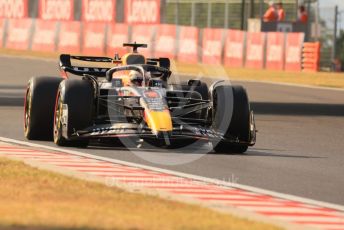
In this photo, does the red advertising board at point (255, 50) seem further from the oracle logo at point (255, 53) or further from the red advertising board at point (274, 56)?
the red advertising board at point (274, 56)

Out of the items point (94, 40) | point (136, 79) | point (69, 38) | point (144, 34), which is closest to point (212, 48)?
point (144, 34)

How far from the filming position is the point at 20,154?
14680 mm

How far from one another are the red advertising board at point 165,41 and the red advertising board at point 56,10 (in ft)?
27.0

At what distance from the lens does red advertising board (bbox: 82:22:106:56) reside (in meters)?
→ 49.1

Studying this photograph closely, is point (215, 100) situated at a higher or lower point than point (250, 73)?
higher

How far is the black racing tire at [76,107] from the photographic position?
619 inches

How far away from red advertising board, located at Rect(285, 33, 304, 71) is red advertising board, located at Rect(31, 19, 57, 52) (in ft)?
32.8

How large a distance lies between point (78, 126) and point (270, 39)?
2948cm

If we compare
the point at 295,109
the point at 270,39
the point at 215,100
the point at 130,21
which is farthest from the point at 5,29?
the point at 215,100

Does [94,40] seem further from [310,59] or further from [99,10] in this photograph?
[310,59]

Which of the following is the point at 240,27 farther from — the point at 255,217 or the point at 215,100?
the point at 255,217

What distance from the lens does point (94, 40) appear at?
4934cm

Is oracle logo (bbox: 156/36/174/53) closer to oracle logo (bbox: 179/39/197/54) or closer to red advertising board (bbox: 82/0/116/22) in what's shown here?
oracle logo (bbox: 179/39/197/54)

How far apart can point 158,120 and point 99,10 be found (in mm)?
39705
